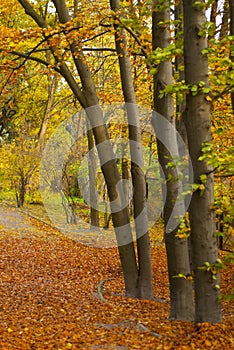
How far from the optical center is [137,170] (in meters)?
7.68

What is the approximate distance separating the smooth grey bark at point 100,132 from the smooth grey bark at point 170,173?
4.82 ft

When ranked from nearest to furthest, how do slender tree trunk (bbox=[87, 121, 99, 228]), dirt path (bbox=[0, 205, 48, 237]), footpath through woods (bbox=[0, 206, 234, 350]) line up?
footpath through woods (bbox=[0, 206, 234, 350]) < dirt path (bbox=[0, 205, 48, 237]) < slender tree trunk (bbox=[87, 121, 99, 228])

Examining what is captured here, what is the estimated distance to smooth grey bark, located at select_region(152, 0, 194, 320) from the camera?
240 inches

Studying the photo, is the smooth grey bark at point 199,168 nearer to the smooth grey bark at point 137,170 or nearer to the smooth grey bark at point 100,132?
the smooth grey bark at point 137,170

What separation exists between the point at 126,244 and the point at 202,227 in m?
3.33

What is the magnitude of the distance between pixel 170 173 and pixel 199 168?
5.57ft

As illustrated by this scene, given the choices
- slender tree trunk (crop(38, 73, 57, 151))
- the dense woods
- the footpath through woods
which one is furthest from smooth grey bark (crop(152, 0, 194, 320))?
slender tree trunk (crop(38, 73, 57, 151))

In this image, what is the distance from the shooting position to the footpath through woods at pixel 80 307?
5141 mm

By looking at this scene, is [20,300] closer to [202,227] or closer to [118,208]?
[118,208]

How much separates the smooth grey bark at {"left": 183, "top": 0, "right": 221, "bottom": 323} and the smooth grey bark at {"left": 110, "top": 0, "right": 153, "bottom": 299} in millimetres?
2878

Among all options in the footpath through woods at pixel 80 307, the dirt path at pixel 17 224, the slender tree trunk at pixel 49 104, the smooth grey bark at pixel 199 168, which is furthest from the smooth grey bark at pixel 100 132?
the slender tree trunk at pixel 49 104

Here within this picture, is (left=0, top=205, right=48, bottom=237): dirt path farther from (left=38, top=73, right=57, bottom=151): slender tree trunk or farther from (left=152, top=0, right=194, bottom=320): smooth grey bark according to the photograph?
(left=152, top=0, right=194, bottom=320): smooth grey bark

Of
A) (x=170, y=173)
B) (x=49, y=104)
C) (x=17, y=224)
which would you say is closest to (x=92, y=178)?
(x=17, y=224)

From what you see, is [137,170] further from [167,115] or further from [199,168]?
[199,168]
